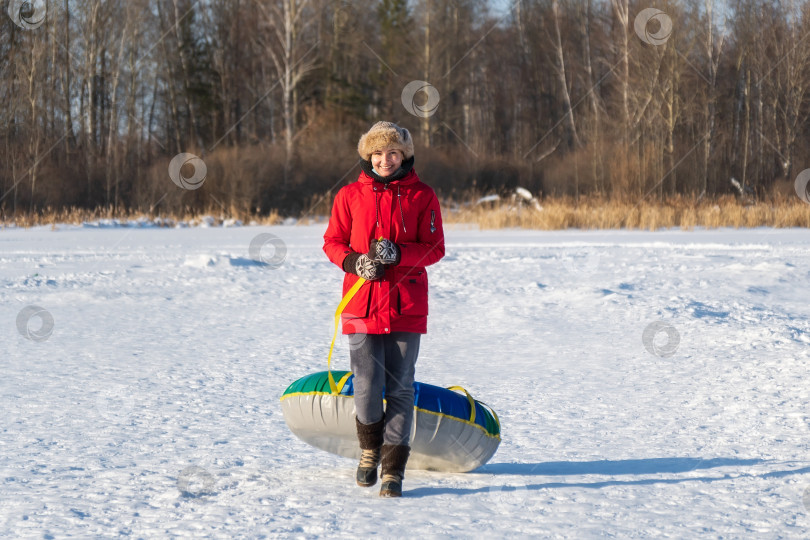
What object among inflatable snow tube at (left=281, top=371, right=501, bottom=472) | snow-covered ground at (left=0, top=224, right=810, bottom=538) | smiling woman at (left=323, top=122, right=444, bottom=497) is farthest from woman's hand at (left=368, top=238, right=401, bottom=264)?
snow-covered ground at (left=0, top=224, right=810, bottom=538)

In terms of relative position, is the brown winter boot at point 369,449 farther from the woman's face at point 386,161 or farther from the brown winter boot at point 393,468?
the woman's face at point 386,161

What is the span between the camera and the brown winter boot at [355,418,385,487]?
3480 millimetres

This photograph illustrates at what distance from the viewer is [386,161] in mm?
3350

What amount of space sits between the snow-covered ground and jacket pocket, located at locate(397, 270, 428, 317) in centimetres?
71

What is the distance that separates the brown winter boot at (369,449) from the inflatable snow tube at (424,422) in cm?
13

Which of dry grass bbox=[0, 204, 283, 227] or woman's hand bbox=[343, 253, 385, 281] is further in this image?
dry grass bbox=[0, 204, 283, 227]

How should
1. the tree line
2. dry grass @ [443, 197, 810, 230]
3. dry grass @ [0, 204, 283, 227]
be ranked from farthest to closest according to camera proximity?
1. the tree line
2. dry grass @ [0, 204, 283, 227]
3. dry grass @ [443, 197, 810, 230]

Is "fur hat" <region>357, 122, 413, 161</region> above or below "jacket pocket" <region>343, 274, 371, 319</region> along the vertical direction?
above

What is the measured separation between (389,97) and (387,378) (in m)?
30.9

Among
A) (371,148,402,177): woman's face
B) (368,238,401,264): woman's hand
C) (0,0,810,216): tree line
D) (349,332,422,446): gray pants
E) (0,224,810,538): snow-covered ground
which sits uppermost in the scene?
(0,0,810,216): tree line

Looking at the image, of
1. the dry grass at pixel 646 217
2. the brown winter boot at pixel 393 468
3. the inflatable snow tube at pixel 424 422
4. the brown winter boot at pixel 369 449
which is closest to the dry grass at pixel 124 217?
the dry grass at pixel 646 217

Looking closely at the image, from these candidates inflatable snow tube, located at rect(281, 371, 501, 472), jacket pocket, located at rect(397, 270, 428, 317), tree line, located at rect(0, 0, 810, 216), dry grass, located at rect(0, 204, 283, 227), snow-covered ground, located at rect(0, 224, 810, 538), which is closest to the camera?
snow-covered ground, located at rect(0, 224, 810, 538)

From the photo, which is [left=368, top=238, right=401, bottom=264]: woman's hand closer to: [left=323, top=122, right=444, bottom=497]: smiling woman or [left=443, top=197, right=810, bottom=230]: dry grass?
[left=323, top=122, right=444, bottom=497]: smiling woman

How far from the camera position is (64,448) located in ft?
13.1
